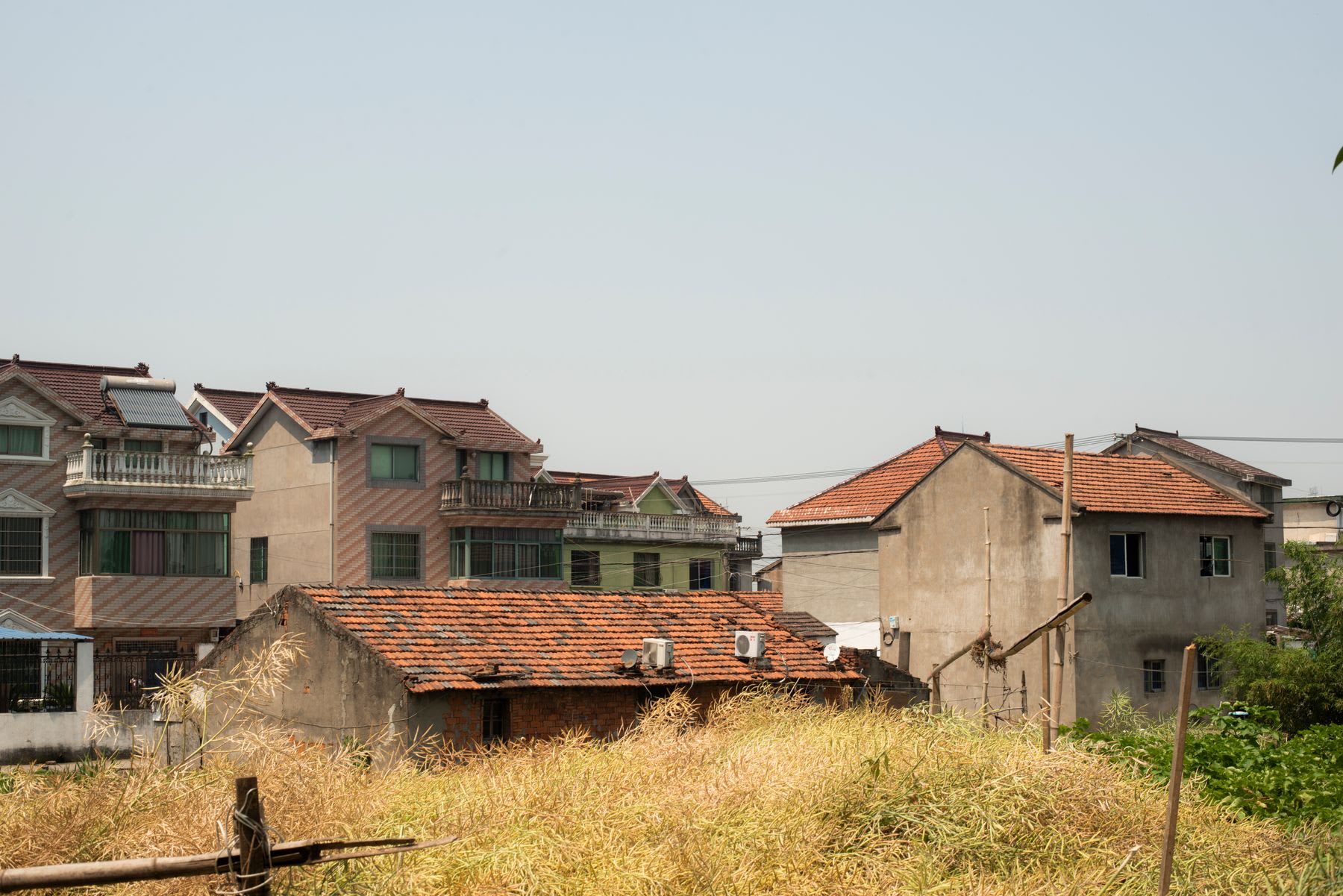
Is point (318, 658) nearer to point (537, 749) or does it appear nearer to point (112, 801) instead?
point (537, 749)

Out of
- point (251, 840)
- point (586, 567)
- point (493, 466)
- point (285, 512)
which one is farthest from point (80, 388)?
point (251, 840)

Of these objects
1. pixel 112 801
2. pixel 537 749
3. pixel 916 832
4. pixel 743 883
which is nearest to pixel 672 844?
pixel 743 883

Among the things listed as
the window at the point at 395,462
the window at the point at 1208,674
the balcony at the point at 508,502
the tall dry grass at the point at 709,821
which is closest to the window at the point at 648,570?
the balcony at the point at 508,502

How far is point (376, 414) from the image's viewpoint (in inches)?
1907

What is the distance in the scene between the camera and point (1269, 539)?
46094 millimetres

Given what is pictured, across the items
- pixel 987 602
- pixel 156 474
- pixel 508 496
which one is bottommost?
pixel 987 602

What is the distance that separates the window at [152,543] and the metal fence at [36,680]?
841 centimetres

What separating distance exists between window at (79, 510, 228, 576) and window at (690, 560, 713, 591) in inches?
847

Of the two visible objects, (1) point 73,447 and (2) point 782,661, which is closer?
(2) point 782,661

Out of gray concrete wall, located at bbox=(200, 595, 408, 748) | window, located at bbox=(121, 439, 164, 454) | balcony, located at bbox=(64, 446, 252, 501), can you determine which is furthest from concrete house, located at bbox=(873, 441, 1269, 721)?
window, located at bbox=(121, 439, 164, 454)

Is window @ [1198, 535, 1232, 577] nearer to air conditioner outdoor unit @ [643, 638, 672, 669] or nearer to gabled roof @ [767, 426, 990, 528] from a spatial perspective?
gabled roof @ [767, 426, 990, 528]

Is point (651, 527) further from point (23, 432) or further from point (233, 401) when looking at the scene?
point (23, 432)

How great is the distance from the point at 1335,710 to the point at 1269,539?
53.2 ft

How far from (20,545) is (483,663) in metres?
23.2
